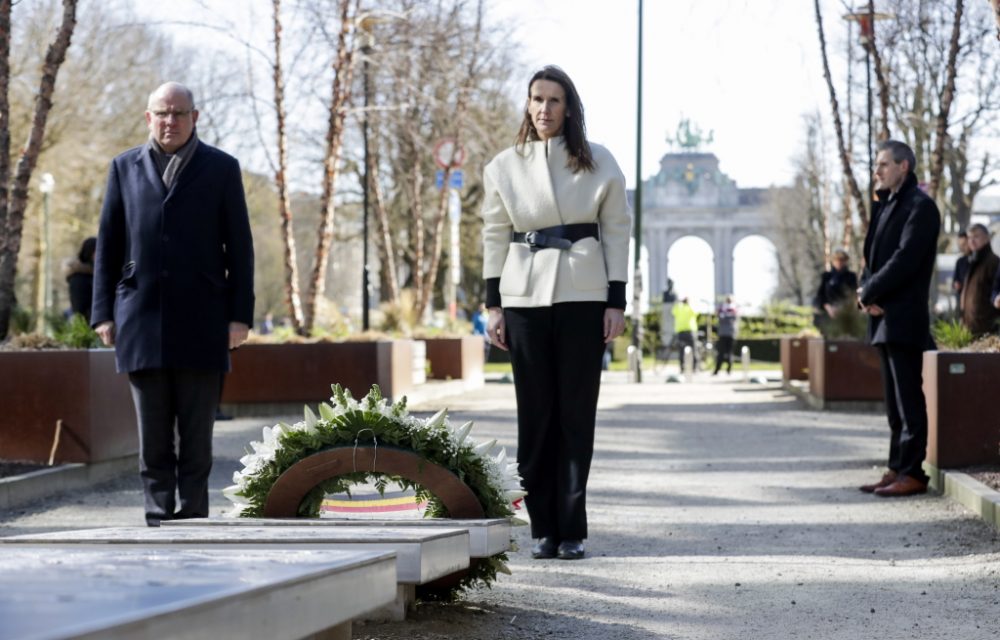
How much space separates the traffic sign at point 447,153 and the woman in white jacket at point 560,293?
71.4 feet

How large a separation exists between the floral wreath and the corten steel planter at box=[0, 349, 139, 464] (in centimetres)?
529

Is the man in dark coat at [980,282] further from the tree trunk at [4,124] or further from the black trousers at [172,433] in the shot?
the black trousers at [172,433]

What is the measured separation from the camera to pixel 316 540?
3.87 m

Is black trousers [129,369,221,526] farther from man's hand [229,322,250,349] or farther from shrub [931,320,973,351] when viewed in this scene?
shrub [931,320,973,351]

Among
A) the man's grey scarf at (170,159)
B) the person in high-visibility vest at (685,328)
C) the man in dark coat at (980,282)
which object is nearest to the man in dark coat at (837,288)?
the man in dark coat at (980,282)

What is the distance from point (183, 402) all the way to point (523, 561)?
1.49 m

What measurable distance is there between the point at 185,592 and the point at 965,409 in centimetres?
815

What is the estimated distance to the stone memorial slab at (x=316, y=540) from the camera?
3.78 m

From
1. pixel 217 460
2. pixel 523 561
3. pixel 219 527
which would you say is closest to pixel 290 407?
pixel 217 460

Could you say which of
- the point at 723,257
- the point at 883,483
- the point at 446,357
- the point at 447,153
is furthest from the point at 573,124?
the point at 723,257

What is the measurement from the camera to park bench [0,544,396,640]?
88.5 inches

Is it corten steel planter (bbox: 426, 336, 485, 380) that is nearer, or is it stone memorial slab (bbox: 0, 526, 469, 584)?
stone memorial slab (bbox: 0, 526, 469, 584)

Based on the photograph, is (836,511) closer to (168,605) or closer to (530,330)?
(530,330)

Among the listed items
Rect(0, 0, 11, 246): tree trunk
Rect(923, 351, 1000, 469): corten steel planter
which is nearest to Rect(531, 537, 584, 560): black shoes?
Rect(923, 351, 1000, 469): corten steel planter
